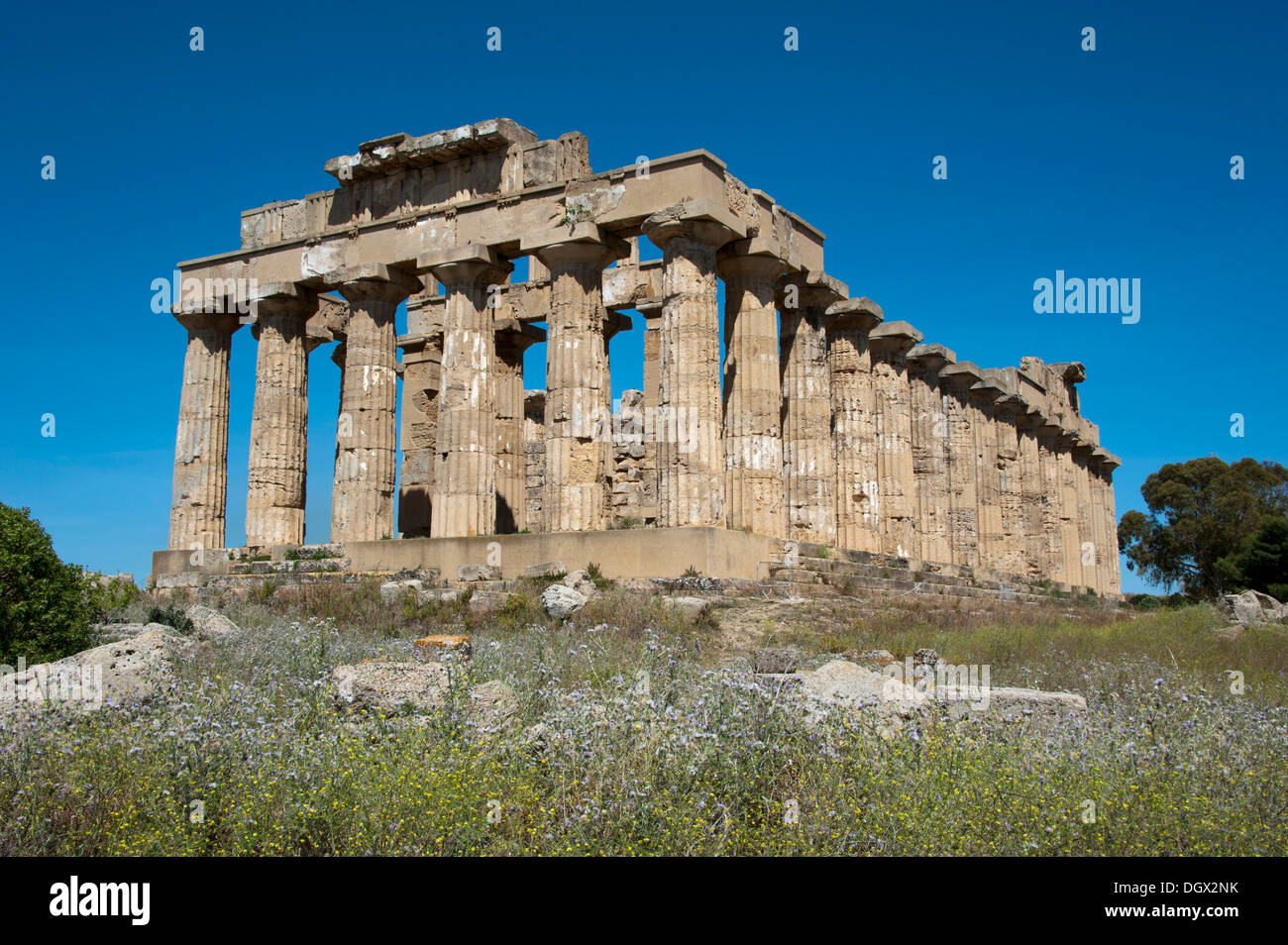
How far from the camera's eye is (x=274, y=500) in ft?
78.3

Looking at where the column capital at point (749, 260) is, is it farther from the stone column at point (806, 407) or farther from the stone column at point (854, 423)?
the stone column at point (854, 423)

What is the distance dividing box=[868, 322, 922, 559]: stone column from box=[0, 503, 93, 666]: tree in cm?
1892

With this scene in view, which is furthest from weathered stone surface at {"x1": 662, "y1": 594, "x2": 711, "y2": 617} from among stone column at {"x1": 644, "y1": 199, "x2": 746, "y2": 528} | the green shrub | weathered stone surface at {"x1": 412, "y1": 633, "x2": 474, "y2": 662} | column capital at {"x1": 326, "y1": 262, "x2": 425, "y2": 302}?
column capital at {"x1": 326, "y1": 262, "x2": 425, "y2": 302}

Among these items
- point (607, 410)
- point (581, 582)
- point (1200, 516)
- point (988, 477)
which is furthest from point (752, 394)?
point (1200, 516)

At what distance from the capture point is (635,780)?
223 inches

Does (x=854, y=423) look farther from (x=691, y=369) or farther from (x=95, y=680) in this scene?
(x=95, y=680)

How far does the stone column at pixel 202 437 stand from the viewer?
24.8 metres

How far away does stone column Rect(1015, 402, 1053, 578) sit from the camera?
113 feet

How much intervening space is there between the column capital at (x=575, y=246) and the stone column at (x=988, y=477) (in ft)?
48.0

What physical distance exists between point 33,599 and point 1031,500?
30.4 metres

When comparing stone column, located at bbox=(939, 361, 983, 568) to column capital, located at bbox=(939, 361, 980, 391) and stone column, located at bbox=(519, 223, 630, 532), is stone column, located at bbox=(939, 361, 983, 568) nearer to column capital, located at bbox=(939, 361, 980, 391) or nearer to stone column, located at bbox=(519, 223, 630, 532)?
column capital, located at bbox=(939, 361, 980, 391)

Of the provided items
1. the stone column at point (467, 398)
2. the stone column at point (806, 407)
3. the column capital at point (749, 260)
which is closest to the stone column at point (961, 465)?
the stone column at point (806, 407)
